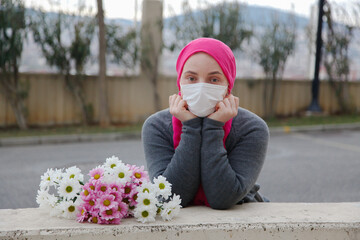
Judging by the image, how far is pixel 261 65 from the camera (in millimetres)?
14453

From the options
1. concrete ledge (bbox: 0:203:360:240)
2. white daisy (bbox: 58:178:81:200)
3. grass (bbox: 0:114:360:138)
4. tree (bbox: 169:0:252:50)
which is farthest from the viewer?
tree (bbox: 169:0:252:50)

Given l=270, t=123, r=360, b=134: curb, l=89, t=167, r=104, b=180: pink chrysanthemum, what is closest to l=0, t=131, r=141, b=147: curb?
l=270, t=123, r=360, b=134: curb

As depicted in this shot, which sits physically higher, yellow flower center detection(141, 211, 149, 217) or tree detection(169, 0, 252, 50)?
tree detection(169, 0, 252, 50)

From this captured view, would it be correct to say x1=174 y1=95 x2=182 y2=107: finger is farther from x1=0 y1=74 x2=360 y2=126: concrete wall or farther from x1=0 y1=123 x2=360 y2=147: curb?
x1=0 y1=74 x2=360 y2=126: concrete wall

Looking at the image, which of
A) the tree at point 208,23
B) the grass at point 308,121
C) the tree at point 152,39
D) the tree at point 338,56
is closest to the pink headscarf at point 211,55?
the grass at point 308,121

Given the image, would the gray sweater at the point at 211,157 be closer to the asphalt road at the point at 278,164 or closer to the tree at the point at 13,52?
the asphalt road at the point at 278,164

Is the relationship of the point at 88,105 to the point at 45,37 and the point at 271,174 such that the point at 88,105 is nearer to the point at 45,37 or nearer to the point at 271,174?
the point at 45,37

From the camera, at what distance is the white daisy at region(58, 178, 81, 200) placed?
1.90 metres

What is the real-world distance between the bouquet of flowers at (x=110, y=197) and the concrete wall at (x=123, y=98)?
1019cm

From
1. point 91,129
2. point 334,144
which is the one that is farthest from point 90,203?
point 91,129

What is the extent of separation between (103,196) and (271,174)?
4.86m

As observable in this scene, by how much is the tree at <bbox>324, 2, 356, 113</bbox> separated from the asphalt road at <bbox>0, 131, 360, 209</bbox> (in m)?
5.40

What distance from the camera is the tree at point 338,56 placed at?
15.3 meters

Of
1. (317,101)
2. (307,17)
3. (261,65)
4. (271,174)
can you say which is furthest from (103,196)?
A: (307,17)
